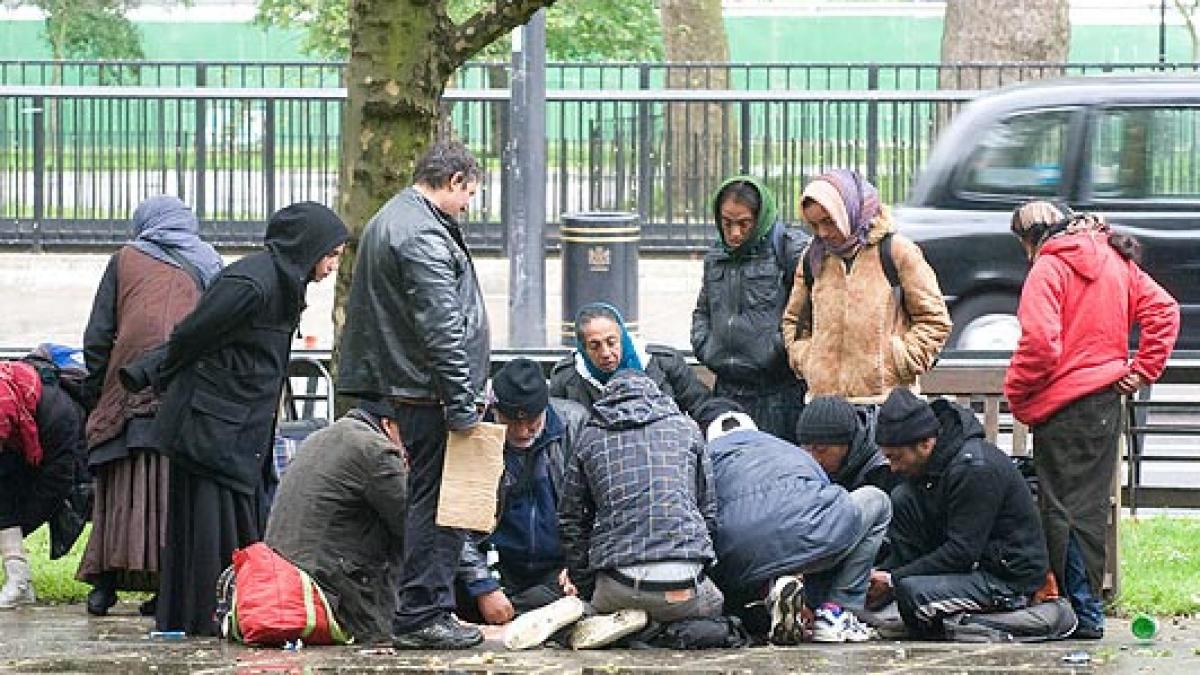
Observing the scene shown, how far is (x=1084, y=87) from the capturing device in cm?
1524

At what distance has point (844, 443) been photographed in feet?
31.7

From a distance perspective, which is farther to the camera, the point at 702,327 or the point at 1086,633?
the point at 702,327

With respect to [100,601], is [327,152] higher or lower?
higher

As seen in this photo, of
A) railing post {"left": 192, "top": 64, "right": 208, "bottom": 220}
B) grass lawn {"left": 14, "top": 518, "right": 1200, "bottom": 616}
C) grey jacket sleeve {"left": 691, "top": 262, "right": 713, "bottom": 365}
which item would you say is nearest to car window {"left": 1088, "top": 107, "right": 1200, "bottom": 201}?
grass lawn {"left": 14, "top": 518, "right": 1200, "bottom": 616}

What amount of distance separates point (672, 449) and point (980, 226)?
6477mm

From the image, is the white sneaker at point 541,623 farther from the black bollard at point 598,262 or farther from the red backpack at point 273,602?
the black bollard at point 598,262

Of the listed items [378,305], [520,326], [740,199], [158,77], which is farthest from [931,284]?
[158,77]

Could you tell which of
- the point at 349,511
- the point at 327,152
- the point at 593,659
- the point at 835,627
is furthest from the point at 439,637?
→ the point at 327,152

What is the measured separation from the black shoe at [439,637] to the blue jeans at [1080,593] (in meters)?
2.22

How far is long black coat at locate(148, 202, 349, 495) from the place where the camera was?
9273 mm

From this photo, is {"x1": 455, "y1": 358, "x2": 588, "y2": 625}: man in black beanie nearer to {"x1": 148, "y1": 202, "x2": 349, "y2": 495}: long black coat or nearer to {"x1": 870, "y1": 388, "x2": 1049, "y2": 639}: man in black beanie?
{"x1": 148, "y1": 202, "x2": 349, "y2": 495}: long black coat

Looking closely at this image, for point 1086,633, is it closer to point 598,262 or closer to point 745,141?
point 598,262

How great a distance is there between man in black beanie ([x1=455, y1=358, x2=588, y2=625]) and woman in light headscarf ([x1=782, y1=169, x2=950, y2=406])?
1.03m

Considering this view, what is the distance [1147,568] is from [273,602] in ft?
12.2
